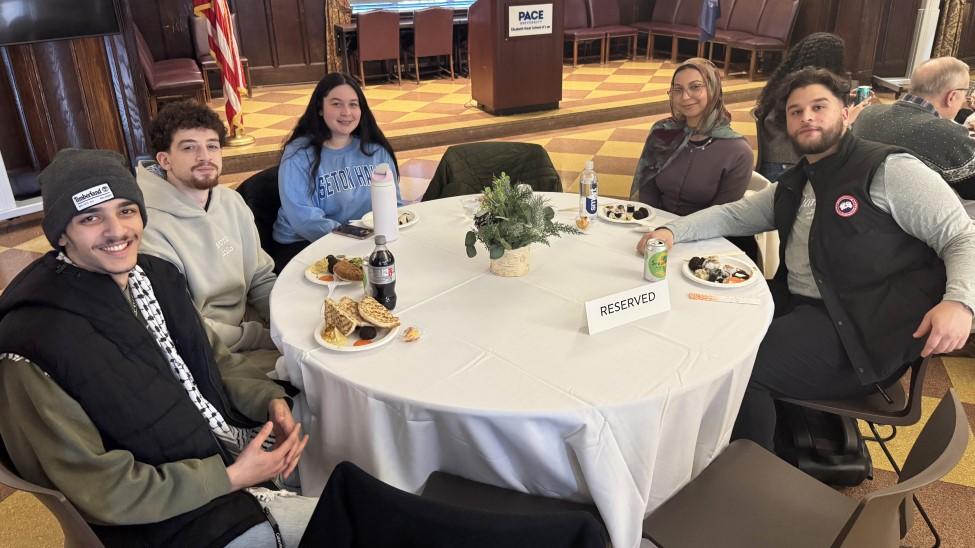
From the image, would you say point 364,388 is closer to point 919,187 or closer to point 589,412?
point 589,412

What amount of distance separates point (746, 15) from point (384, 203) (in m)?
7.91

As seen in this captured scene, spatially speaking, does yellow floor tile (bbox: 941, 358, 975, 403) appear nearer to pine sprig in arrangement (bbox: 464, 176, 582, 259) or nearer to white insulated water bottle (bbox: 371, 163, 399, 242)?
pine sprig in arrangement (bbox: 464, 176, 582, 259)

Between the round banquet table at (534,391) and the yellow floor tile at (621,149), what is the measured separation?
407 centimetres

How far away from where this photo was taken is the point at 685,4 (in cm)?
948

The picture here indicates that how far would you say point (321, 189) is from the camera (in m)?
2.79

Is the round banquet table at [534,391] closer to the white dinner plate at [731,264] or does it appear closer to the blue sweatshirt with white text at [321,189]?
the white dinner plate at [731,264]

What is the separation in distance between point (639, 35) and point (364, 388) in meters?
9.75

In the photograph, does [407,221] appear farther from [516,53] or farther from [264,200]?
[516,53]

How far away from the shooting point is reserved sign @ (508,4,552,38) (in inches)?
248

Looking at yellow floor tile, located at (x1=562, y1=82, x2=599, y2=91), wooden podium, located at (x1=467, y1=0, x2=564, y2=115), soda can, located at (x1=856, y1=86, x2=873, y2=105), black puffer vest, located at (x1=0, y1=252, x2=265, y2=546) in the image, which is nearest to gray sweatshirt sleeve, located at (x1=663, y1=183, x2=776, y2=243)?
black puffer vest, located at (x1=0, y1=252, x2=265, y2=546)

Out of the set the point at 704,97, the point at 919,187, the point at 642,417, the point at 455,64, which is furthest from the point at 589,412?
the point at 455,64

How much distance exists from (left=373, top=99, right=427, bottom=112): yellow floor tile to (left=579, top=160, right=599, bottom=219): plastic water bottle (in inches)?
203

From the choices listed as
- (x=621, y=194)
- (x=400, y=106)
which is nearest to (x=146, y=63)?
(x=400, y=106)

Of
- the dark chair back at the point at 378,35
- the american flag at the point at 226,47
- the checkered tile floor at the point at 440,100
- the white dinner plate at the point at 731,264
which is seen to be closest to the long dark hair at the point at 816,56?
the white dinner plate at the point at 731,264
